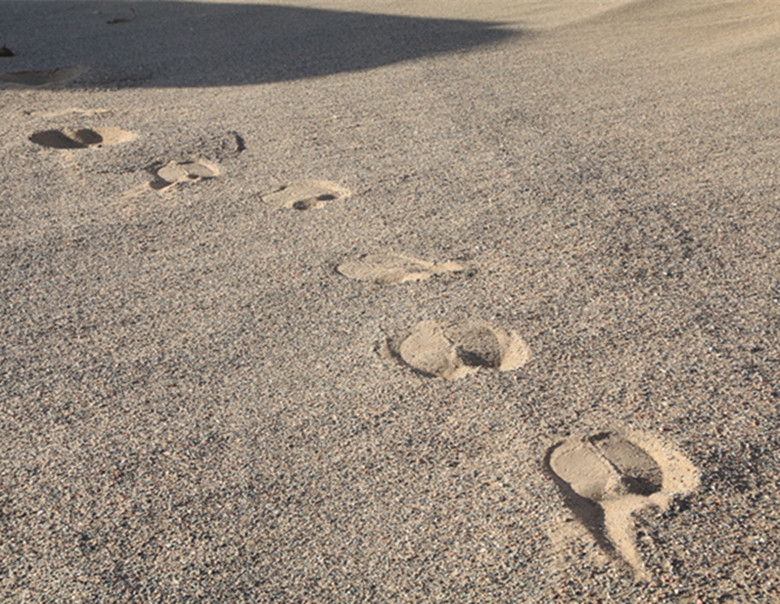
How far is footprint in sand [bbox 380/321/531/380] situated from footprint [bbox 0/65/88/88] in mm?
4587

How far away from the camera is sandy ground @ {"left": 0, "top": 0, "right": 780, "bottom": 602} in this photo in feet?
6.42

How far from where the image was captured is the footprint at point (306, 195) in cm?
397

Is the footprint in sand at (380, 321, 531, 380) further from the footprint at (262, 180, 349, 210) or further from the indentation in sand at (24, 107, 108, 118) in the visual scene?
the indentation in sand at (24, 107, 108, 118)

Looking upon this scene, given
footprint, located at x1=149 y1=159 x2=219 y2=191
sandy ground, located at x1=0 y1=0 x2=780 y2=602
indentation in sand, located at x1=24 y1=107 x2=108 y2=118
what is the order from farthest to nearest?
indentation in sand, located at x1=24 y1=107 x2=108 y2=118 < footprint, located at x1=149 y1=159 x2=219 y2=191 < sandy ground, located at x1=0 y1=0 x2=780 y2=602

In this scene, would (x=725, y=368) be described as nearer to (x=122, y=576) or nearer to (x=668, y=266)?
(x=668, y=266)

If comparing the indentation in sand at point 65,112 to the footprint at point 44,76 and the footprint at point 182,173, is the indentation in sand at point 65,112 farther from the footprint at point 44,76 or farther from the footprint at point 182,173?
the footprint at point 182,173

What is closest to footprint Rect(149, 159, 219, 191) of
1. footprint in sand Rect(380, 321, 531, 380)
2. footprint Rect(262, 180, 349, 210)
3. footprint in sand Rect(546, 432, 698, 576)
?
footprint Rect(262, 180, 349, 210)

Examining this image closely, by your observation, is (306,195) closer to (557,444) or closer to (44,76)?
(557,444)

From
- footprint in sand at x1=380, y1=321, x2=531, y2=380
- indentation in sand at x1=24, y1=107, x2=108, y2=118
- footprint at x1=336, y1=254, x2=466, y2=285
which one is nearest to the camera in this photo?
footprint in sand at x1=380, y1=321, x2=531, y2=380

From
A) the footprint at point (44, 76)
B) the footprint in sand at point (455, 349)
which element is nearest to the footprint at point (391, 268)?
the footprint in sand at point (455, 349)

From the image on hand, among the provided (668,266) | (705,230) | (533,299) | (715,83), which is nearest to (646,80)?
(715,83)

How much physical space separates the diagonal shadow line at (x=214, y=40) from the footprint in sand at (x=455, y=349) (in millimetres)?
3829

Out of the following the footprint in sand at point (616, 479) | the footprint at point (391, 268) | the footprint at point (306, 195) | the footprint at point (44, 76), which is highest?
the footprint in sand at point (616, 479)

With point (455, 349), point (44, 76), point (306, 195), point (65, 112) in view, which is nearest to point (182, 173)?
point (306, 195)
